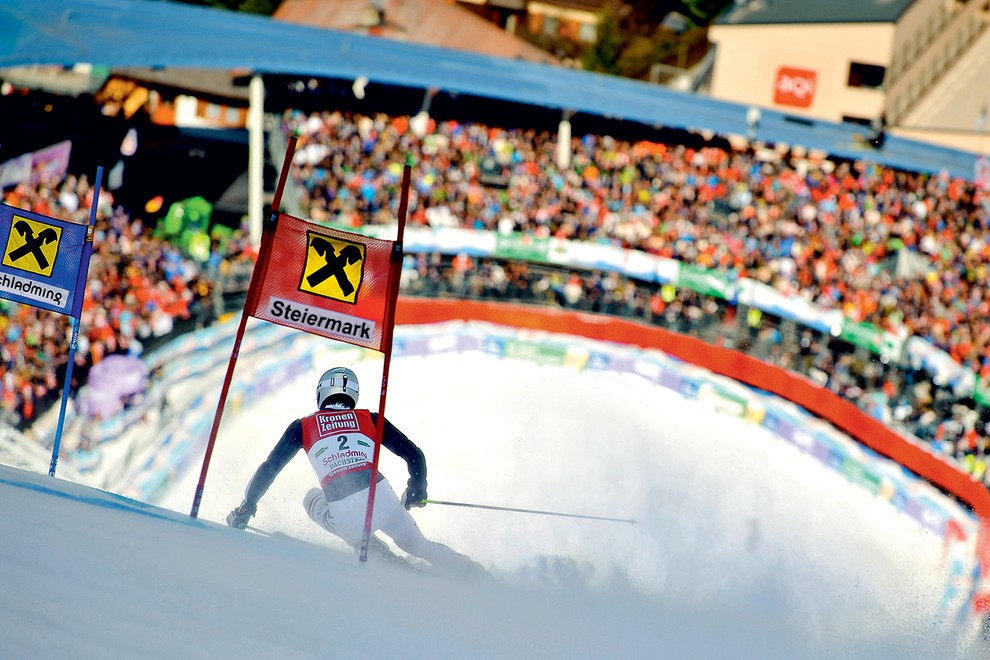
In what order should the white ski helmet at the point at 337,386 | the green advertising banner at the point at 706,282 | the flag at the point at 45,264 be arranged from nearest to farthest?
the white ski helmet at the point at 337,386 → the flag at the point at 45,264 → the green advertising banner at the point at 706,282

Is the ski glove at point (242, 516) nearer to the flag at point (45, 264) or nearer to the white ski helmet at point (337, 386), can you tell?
the white ski helmet at point (337, 386)

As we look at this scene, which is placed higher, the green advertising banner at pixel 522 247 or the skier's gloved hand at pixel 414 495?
the green advertising banner at pixel 522 247

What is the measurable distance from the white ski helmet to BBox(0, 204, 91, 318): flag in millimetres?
2183

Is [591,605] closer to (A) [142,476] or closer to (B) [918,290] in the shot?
(A) [142,476]

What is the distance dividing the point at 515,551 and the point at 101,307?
24.6 feet

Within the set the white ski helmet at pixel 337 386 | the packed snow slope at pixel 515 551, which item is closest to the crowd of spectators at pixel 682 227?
the packed snow slope at pixel 515 551

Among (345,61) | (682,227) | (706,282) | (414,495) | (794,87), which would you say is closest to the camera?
(414,495)

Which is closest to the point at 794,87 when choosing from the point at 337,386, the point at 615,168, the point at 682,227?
the point at 615,168

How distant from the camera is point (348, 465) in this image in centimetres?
674

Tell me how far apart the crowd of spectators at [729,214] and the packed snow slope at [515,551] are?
3421 millimetres

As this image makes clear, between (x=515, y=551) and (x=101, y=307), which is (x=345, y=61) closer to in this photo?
(x=101, y=307)

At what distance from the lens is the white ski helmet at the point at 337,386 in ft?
22.3

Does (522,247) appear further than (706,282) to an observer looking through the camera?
No

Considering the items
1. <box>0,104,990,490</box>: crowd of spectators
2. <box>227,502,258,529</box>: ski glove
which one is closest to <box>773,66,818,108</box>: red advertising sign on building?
<box>0,104,990,490</box>: crowd of spectators
